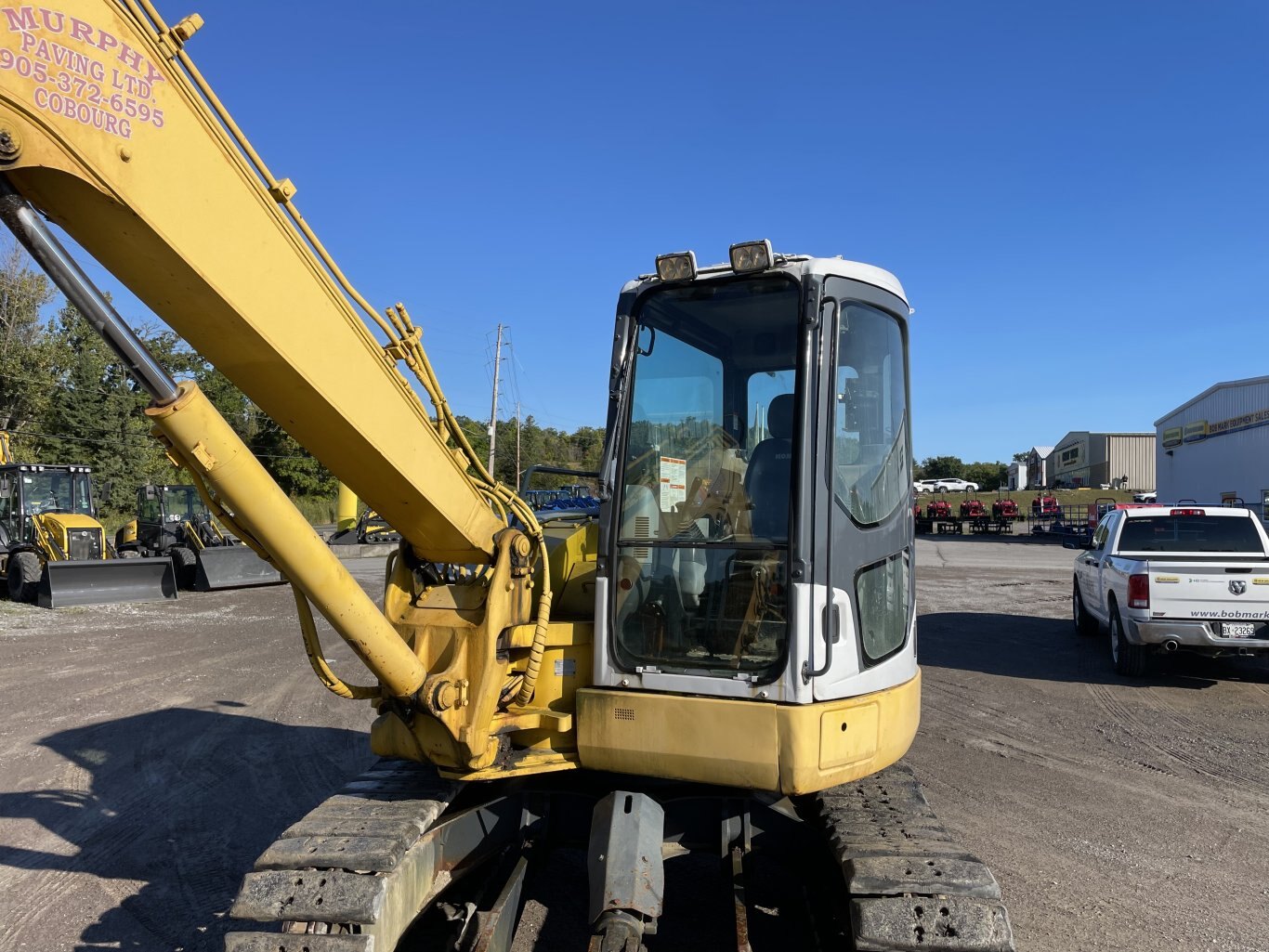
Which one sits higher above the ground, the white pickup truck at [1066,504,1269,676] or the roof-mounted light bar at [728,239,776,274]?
the roof-mounted light bar at [728,239,776,274]

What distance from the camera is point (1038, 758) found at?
6797 millimetres

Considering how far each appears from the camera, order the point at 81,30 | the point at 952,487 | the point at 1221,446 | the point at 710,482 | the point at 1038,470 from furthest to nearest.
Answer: the point at 1038,470 < the point at 952,487 < the point at 1221,446 < the point at 710,482 < the point at 81,30

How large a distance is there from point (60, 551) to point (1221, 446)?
35294 millimetres

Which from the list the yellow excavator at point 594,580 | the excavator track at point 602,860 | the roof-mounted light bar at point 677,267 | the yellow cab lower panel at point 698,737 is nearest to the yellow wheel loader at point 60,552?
the excavator track at point 602,860

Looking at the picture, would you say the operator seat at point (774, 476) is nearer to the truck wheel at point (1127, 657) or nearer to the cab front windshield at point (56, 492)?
the truck wheel at point (1127, 657)

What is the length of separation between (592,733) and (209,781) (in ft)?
13.6

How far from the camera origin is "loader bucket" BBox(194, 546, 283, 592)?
60.1 feet

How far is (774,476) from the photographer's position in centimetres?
340

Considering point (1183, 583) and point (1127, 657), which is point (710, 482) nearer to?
point (1183, 583)

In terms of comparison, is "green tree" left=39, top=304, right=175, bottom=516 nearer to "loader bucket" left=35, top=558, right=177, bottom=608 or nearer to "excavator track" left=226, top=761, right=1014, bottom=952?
"loader bucket" left=35, top=558, right=177, bottom=608

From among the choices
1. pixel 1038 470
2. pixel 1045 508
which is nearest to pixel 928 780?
pixel 1045 508

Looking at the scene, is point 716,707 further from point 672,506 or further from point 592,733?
point 672,506

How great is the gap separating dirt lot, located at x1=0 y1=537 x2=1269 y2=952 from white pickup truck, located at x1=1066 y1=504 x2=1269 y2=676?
54 cm

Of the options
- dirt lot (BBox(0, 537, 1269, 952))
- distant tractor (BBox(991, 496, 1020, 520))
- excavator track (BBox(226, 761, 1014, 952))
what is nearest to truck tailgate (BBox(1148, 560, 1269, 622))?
dirt lot (BBox(0, 537, 1269, 952))
